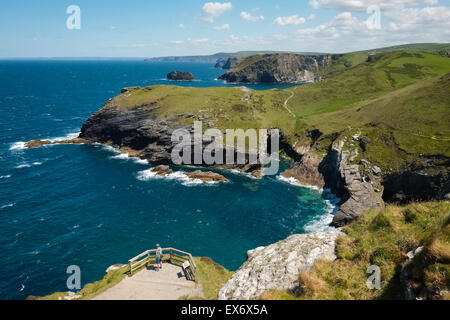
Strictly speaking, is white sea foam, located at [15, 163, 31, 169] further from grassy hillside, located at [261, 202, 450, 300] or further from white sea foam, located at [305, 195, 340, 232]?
grassy hillside, located at [261, 202, 450, 300]

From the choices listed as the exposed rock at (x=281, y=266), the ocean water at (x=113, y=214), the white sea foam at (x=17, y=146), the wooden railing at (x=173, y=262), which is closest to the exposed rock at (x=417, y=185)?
the ocean water at (x=113, y=214)

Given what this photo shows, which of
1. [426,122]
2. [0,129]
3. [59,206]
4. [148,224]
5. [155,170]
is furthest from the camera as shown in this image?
[0,129]

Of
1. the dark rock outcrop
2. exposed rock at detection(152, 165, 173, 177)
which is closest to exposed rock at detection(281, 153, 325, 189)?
the dark rock outcrop

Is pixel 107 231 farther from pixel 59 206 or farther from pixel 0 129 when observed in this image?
pixel 0 129

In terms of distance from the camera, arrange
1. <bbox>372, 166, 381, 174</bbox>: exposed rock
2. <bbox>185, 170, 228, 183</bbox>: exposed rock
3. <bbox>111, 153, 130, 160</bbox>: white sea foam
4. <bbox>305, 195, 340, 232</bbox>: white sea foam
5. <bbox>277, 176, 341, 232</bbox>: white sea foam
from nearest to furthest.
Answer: <bbox>305, 195, 340, 232</bbox>: white sea foam → <bbox>277, 176, 341, 232</bbox>: white sea foam → <bbox>372, 166, 381, 174</bbox>: exposed rock → <bbox>185, 170, 228, 183</bbox>: exposed rock → <bbox>111, 153, 130, 160</bbox>: white sea foam
